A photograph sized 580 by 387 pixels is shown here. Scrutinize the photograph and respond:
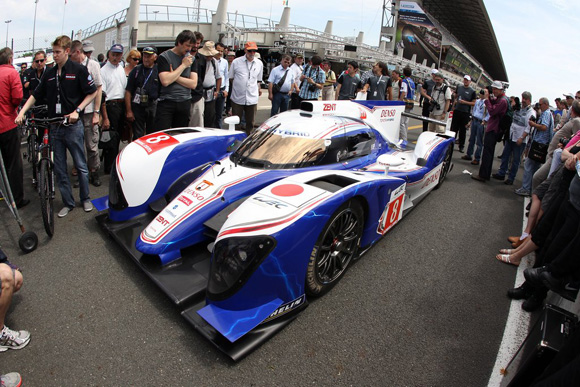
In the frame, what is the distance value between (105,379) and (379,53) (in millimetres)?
42722

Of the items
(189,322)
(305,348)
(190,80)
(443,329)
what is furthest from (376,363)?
(190,80)

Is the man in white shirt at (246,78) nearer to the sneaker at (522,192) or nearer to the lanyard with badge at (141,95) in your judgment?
the lanyard with badge at (141,95)

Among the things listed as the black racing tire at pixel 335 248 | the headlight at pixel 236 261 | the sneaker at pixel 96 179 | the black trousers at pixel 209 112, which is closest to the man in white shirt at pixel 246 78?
the black trousers at pixel 209 112

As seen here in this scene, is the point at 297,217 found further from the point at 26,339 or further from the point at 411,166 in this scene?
the point at 411,166

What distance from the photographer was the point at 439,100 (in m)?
8.13

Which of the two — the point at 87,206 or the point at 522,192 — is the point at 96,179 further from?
the point at 522,192

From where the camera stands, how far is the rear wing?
194 inches

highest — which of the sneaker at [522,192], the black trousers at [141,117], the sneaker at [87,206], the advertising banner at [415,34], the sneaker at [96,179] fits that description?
the advertising banner at [415,34]

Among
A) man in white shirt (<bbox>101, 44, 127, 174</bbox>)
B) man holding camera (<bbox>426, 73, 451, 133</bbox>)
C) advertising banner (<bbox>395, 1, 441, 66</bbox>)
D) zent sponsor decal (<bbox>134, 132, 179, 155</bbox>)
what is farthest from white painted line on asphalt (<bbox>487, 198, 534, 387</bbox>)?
advertising banner (<bbox>395, 1, 441, 66</bbox>)

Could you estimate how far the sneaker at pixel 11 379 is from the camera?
6.44ft

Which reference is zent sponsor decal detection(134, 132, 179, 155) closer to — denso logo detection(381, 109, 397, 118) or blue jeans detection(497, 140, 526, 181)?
denso logo detection(381, 109, 397, 118)

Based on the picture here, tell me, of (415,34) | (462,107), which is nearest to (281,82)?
(462,107)

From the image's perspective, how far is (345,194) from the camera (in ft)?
9.21

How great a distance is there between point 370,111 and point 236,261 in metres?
3.82
